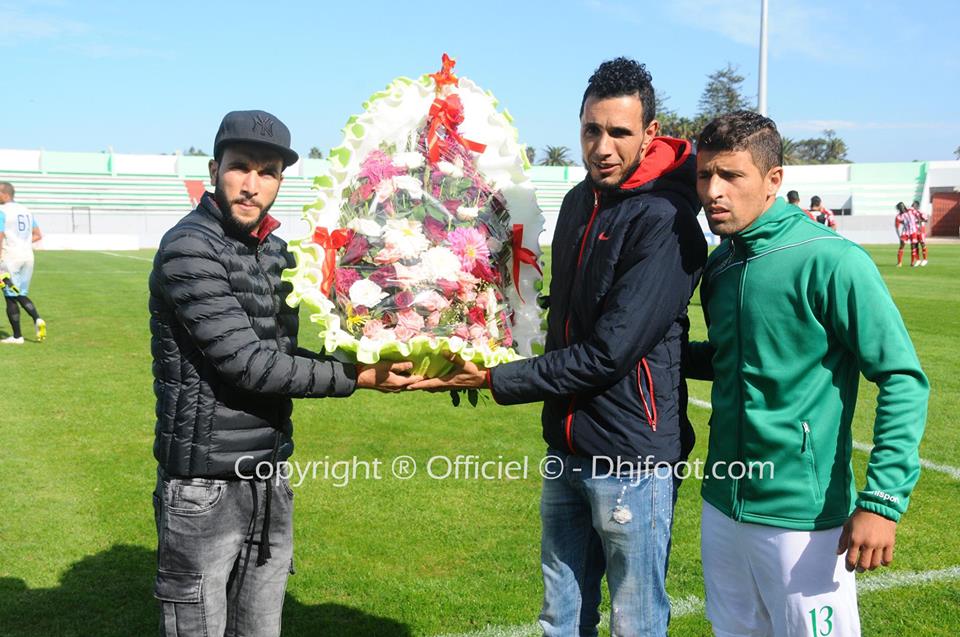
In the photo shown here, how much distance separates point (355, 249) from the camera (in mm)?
2918

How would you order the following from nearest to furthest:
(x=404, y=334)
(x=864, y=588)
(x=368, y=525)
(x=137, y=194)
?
(x=404, y=334), (x=864, y=588), (x=368, y=525), (x=137, y=194)

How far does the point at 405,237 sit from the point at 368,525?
264cm

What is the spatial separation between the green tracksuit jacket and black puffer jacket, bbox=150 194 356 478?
4.20 feet

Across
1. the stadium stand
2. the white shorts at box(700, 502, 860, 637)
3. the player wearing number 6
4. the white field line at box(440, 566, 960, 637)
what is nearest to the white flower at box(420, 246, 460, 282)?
the white shorts at box(700, 502, 860, 637)

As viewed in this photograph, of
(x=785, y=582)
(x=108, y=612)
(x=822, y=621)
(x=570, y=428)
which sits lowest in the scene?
(x=108, y=612)

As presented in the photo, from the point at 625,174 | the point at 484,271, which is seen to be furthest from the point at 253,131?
the point at 625,174

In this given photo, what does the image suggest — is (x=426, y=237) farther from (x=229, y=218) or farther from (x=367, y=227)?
(x=229, y=218)

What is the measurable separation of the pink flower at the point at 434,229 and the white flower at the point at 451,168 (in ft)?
0.60

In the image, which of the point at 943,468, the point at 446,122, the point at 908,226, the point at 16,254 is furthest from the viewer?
the point at 908,226

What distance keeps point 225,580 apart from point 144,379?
6815 millimetres

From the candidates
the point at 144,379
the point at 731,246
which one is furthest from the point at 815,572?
the point at 144,379

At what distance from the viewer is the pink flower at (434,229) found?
2.96 meters

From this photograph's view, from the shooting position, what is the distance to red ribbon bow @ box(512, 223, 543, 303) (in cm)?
312

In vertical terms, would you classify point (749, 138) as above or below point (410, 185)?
above
